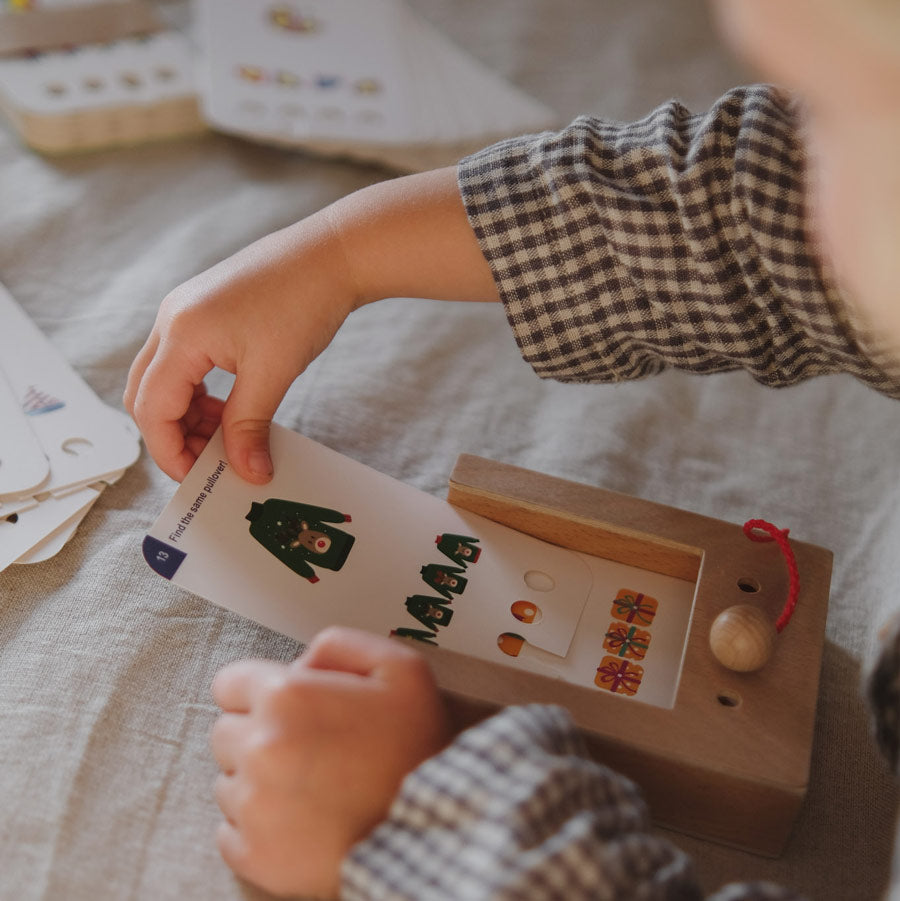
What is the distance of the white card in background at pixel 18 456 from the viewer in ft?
2.10

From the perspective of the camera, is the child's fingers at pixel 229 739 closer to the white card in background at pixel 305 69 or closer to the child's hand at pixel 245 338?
the child's hand at pixel 245 338

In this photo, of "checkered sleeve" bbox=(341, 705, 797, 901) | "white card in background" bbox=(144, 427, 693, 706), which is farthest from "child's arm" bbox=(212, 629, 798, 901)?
"white card in background" bbox=(144, 427, 693, 706)

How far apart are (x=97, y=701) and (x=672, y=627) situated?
330 millimetres

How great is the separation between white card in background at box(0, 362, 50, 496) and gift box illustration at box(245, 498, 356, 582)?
152mm

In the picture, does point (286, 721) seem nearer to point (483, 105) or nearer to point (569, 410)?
point (569, 410)

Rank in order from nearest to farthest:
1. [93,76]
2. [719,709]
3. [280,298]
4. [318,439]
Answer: [719,709] → [280,298] → [318,439] → [93,76]

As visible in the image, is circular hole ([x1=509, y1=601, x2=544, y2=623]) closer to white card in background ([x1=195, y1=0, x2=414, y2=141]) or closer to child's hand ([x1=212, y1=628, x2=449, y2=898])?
child's hand ([x1=212, y1=628, x2=449, y2=898])

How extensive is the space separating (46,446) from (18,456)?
2 cm

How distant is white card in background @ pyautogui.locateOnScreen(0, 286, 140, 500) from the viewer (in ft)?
2.19

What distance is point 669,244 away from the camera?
1.97ft

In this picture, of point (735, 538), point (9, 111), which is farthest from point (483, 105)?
point (735, 538)

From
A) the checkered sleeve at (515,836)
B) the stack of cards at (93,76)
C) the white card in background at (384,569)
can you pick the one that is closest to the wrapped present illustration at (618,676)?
the white card in background at (384,569)

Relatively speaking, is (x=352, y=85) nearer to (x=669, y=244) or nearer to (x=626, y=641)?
(x=669, y=244)

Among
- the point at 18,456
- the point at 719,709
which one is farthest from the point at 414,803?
the point at 18,456
